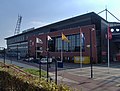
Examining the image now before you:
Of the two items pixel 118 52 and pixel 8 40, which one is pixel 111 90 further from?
pixel 8 40

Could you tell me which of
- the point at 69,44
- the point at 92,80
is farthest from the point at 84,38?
the point at 92,80

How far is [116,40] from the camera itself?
224 feet

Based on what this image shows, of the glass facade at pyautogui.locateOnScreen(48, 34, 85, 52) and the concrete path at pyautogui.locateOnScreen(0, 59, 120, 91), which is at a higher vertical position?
the glass facade at pyautogui.locateOnScreen(48, 34, 85, 52)

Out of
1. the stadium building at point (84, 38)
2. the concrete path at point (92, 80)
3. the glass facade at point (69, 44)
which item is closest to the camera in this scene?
the concrete path at point (92, 80)

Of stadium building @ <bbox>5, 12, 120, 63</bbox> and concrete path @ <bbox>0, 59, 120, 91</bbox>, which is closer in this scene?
concrete path @ <bbox>0, 59, 120, 91</bbox>

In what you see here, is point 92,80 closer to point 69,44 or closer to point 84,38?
point 84,38

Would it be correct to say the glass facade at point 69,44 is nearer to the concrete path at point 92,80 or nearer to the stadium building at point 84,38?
the stadium building at point 84,38

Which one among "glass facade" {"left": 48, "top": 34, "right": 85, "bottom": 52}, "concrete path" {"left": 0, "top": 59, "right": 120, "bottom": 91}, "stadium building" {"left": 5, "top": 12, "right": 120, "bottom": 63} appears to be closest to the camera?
"concrete path" {"left": 0, "top": 59, "right": 120, "bottom": 91}

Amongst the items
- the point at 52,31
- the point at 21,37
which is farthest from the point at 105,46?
the point at 21,37

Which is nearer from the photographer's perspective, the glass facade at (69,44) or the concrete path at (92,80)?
the concrete path at (92,80)

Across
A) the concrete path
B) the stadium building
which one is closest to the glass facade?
the stadium building

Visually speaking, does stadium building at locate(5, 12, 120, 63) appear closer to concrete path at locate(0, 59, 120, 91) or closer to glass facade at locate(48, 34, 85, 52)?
glass facade at locate(48, 34, 85, 52)

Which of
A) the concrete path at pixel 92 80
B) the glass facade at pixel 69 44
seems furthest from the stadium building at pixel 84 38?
the concrete path at pixel 92 80

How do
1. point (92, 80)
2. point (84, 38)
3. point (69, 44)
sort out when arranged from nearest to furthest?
point (92, 80) → point (84, 38) → point (69, 44)
